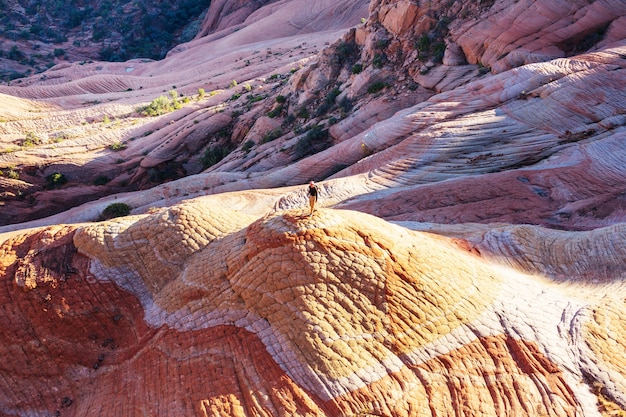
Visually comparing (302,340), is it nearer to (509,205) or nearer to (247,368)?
(247,368)

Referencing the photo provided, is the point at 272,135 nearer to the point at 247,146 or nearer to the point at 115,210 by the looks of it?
the point at 247,146

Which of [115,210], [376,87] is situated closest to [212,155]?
[115,210]

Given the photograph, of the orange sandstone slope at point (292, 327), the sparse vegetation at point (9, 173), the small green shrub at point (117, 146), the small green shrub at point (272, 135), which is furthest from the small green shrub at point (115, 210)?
the orange sandstone slope at point (292, 327)

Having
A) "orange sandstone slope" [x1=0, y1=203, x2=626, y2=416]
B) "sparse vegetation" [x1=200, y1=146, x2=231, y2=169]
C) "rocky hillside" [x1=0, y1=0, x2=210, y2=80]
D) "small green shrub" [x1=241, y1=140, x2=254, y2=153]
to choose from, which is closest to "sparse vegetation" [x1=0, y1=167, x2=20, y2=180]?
"sparse vegetation" [x1=200, y1=146, x2=231, y2=169]

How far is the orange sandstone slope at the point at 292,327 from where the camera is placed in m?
6.18

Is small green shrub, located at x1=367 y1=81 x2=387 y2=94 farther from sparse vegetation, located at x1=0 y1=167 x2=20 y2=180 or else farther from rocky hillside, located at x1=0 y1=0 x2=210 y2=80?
rocky hillside, located at x1=0 y1=0 x2=210 y2=80

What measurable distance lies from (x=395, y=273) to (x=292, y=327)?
5.72ft

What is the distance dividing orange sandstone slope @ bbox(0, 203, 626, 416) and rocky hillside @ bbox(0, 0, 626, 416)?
3cm

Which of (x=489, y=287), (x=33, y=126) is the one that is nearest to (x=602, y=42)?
(x=489, y=287)

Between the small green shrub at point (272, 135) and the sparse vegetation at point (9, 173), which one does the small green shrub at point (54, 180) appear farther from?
the small green shrub at point (272, 135)

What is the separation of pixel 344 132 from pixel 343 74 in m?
5.68

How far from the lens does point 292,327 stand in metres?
6.47

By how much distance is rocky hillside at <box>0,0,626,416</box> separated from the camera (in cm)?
630

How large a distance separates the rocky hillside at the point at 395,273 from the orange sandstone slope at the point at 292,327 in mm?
30
